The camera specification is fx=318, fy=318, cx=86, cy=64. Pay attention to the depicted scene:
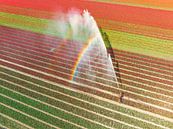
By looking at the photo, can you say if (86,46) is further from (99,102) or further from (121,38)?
(99,102)

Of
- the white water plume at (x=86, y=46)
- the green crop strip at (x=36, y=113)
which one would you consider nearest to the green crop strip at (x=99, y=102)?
the green crop strip at (x=36, y=113)

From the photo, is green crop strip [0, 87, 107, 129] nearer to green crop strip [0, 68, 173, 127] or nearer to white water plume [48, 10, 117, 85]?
green crop strip [0, 68, 173, 127]

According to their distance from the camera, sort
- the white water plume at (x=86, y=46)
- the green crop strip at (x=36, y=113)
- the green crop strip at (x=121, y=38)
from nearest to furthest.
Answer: the green crop strip at (x=36, y=113) → the white water plume at (x=86, y=46) → the green crop strip at (x=121, y=38)

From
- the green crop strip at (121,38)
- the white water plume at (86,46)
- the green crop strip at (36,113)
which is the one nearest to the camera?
the green crop strip at (36,113)

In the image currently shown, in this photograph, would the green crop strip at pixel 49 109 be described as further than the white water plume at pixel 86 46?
No

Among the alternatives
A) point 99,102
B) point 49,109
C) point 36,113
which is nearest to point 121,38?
point 99,102

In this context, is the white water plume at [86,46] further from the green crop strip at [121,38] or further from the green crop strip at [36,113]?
the green crop strip at [36,113]

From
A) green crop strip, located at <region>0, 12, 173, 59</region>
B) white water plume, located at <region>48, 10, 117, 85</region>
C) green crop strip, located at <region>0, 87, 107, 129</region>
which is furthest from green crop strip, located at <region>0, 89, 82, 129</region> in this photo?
green crop strip, located at <region>0, 12, 173, 59</region>

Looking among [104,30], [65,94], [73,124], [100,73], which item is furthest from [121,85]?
[104,30]

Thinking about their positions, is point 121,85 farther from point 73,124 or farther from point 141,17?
point 141,17
